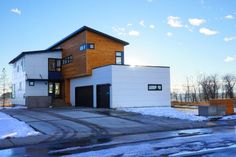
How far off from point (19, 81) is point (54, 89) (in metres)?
4.95

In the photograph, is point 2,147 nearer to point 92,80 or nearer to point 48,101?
point 92,80

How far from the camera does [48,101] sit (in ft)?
120

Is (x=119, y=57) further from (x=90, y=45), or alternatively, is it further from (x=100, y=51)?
(x=90, y=45)

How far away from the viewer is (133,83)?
3045 centimetres

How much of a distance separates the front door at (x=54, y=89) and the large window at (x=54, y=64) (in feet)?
6.21

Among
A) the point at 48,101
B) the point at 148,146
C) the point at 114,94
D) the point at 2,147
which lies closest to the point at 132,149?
the point at 148,146

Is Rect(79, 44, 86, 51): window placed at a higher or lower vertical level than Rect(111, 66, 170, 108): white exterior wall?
higher

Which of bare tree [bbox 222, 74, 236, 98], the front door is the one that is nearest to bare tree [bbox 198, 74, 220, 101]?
bare tree [bbox 222, 74, 236, 98]

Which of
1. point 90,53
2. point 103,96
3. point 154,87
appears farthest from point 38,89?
point 154,87

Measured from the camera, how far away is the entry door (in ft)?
98.5

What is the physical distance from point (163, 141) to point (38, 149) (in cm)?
432

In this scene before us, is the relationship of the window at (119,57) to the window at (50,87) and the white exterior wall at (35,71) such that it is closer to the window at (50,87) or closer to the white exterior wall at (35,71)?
the white exterior wall at (35,71)

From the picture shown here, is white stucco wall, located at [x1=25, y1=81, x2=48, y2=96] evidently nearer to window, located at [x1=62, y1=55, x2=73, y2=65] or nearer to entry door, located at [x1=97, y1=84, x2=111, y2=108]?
window, located at [x1=62, y1=55, x2=73, y2=65]

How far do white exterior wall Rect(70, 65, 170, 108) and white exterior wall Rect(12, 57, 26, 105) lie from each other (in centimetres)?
1066
